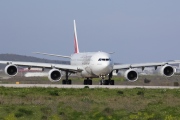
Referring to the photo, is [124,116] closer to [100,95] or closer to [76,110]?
[76,110]

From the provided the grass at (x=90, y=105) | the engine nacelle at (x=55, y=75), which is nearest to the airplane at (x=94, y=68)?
the engine nacelle at (x=55, y=75)

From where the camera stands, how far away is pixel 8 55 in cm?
16025

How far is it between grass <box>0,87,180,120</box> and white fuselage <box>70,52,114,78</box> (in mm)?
16329

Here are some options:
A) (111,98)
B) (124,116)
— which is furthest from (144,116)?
(111,98)

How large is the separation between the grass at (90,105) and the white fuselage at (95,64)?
16329 mm

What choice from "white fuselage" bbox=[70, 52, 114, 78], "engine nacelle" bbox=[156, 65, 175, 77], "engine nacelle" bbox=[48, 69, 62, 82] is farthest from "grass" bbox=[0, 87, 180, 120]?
"engine nacelle" bbox=[156, 65, 175, 77]

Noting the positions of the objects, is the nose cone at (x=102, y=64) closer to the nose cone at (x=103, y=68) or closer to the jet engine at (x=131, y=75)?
the nose cone at (x=103, y=68)

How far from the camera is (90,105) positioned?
28.6 metres

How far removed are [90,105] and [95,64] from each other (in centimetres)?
2697

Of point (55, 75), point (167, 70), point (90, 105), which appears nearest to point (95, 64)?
point (55, 75)

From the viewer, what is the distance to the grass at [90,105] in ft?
76.8

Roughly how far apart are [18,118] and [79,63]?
3773cm

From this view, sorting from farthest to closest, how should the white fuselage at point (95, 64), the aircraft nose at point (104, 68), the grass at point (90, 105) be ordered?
the white fuselage at point (95, 64), the aircraft nose at point (104, 68), the grass at point (90, 105)

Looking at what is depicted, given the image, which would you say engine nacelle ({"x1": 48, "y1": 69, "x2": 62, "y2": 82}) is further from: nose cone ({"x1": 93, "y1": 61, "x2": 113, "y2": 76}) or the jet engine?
the jet engine
